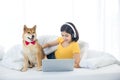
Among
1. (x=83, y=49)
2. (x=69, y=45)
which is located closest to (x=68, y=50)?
(x=69, y=45)

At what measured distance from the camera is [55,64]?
5.58 ft

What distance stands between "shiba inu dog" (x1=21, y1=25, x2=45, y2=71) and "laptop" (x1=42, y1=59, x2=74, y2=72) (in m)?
0.10

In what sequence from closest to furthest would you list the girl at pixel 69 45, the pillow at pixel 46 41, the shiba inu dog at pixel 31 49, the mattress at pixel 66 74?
the mattress at pixel 66 74
the shiba inu dog at pixel 31 49
the girl at pixel 69 45
the pillow at pixel 46 41

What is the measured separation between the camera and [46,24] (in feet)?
8.25

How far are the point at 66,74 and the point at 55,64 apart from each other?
4.3 inches

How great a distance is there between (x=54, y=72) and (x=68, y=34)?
1.23 feet

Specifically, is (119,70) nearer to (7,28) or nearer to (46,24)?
(46,24)

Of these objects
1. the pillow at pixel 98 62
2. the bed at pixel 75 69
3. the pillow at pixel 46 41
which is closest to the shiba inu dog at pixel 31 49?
the bed at pixel 75 69

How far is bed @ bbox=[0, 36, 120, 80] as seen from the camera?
1618mm

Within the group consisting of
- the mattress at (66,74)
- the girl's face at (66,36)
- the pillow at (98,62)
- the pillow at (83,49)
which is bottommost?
the mattress at (66,74)

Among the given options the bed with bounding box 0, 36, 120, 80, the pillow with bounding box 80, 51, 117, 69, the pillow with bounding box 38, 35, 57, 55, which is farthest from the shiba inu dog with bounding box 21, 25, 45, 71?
the pillow with bounding box 80, 51, 117, 69

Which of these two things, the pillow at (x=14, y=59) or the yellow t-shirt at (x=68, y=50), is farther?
the yellow t-shirt at (x=68, y=50)

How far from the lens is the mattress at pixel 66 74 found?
1.60 metres

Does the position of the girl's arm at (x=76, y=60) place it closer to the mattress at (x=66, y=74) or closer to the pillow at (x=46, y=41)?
the mattress at (x=66, y=74)
